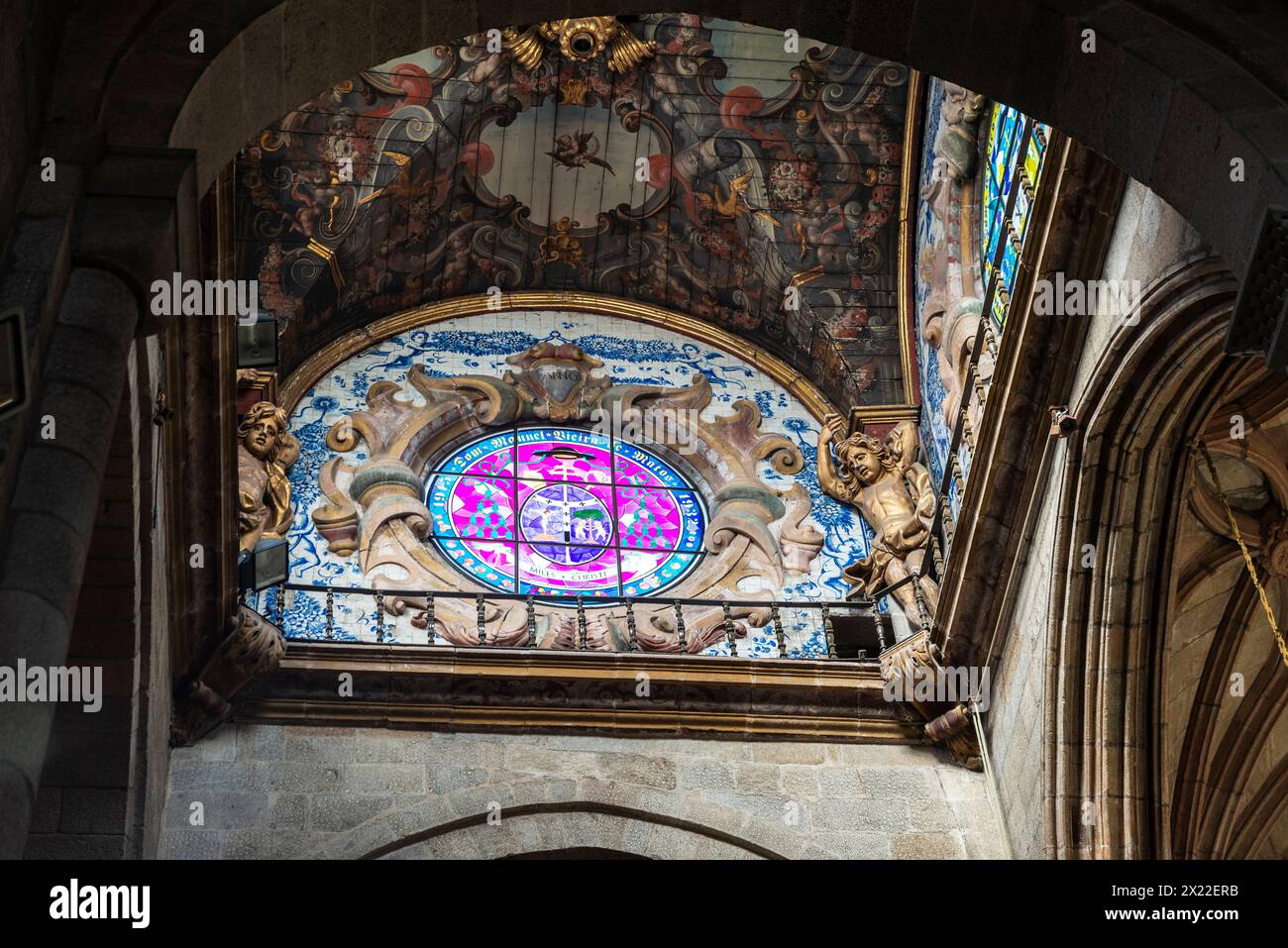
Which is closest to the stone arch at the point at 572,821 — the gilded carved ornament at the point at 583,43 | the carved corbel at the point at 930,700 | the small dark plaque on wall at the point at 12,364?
the carved corbel at the point at 930,700

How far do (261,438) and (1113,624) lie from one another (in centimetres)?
495

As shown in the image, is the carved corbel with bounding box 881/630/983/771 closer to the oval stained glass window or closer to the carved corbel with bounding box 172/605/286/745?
the oval stained glass window

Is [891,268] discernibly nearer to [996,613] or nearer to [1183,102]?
[996,613]

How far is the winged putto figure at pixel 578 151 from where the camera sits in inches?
482

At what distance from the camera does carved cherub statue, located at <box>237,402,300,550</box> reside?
981 cm

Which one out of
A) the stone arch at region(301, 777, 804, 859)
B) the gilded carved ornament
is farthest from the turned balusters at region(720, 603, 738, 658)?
the gilded carved ornament

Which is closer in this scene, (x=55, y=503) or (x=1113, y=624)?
(x=55, y=503)

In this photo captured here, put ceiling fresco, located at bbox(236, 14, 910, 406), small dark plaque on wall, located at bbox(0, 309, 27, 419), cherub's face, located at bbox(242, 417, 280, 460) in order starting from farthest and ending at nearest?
ceiling fresco, located at bbox(236, 14, 910, 406) < cherub's face, located at bbox(242, 417, 280, 460) < small dark plaque on wall, located at bbox(0, 309, 27, 419)

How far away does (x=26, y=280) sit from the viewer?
4.27 meters

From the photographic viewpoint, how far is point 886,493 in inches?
430

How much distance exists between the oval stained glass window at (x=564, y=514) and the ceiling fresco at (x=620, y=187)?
53.0 inches

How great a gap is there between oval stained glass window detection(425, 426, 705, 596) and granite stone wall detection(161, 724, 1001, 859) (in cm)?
178

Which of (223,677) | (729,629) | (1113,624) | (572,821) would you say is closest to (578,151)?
(729,629)

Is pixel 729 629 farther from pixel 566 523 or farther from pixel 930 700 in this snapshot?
pixel 566 523
